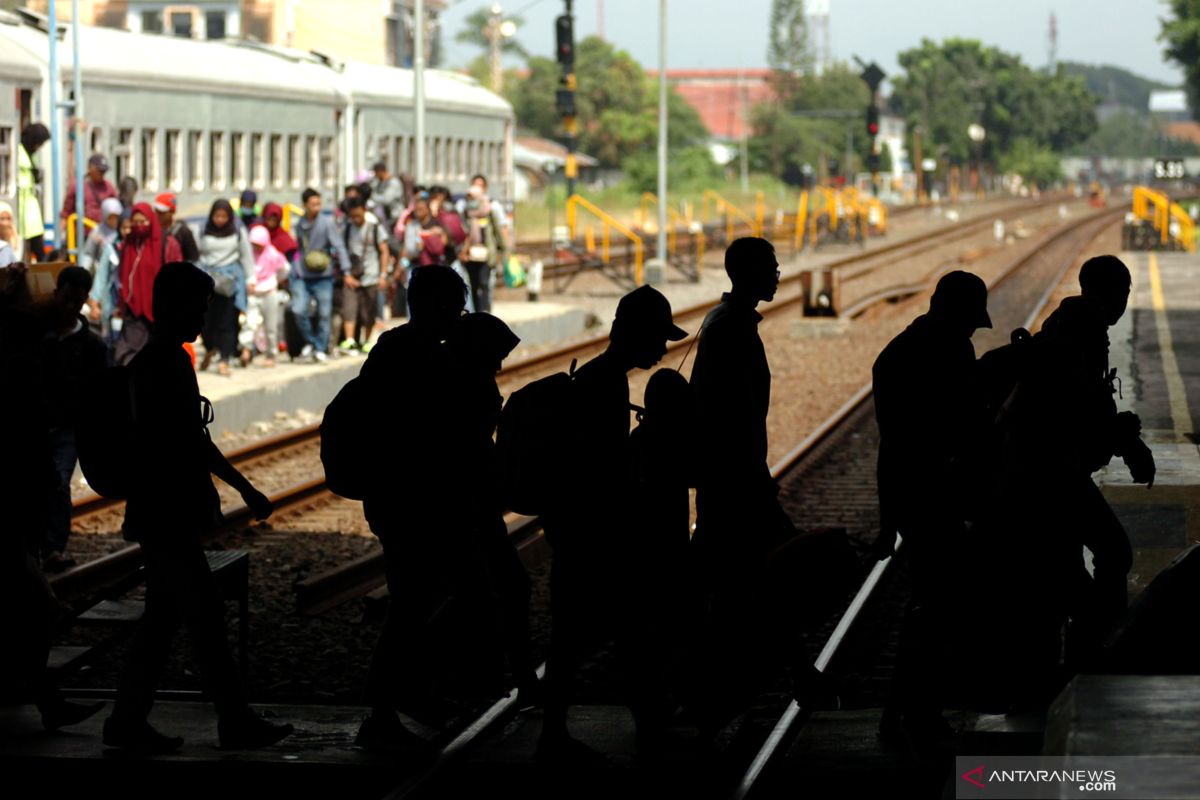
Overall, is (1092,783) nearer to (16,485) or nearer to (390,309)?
(16,485)

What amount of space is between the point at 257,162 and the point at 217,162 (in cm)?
96

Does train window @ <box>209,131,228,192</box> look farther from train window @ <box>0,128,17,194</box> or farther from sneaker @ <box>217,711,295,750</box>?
sneaker @ <box>217,711,295,750</box>

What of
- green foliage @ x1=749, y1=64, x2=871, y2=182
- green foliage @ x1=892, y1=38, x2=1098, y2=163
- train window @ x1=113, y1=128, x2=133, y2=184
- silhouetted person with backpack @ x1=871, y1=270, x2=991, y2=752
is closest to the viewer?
silhouetted person with backpack @ x1=871, y1=270, x2=991, y2=752

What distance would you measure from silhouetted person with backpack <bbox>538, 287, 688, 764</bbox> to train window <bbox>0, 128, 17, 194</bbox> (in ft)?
48.7

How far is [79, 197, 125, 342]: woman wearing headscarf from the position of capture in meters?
16.5

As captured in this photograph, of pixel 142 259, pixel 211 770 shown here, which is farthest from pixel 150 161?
pixel 211 770

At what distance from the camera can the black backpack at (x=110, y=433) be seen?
684 cm

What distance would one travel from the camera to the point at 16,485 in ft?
23.7

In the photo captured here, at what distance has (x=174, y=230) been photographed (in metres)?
16.3

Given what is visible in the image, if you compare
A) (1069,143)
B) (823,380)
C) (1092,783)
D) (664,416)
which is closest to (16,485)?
(664,416)

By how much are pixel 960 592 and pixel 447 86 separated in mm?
28985

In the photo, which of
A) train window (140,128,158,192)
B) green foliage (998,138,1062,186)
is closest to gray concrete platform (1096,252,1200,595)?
train window (140,128,158,192)

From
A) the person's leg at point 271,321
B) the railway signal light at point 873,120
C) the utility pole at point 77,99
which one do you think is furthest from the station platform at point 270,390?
the railway signal light at point 873,120

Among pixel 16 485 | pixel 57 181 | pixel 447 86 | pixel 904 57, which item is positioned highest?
pixel 904 57
